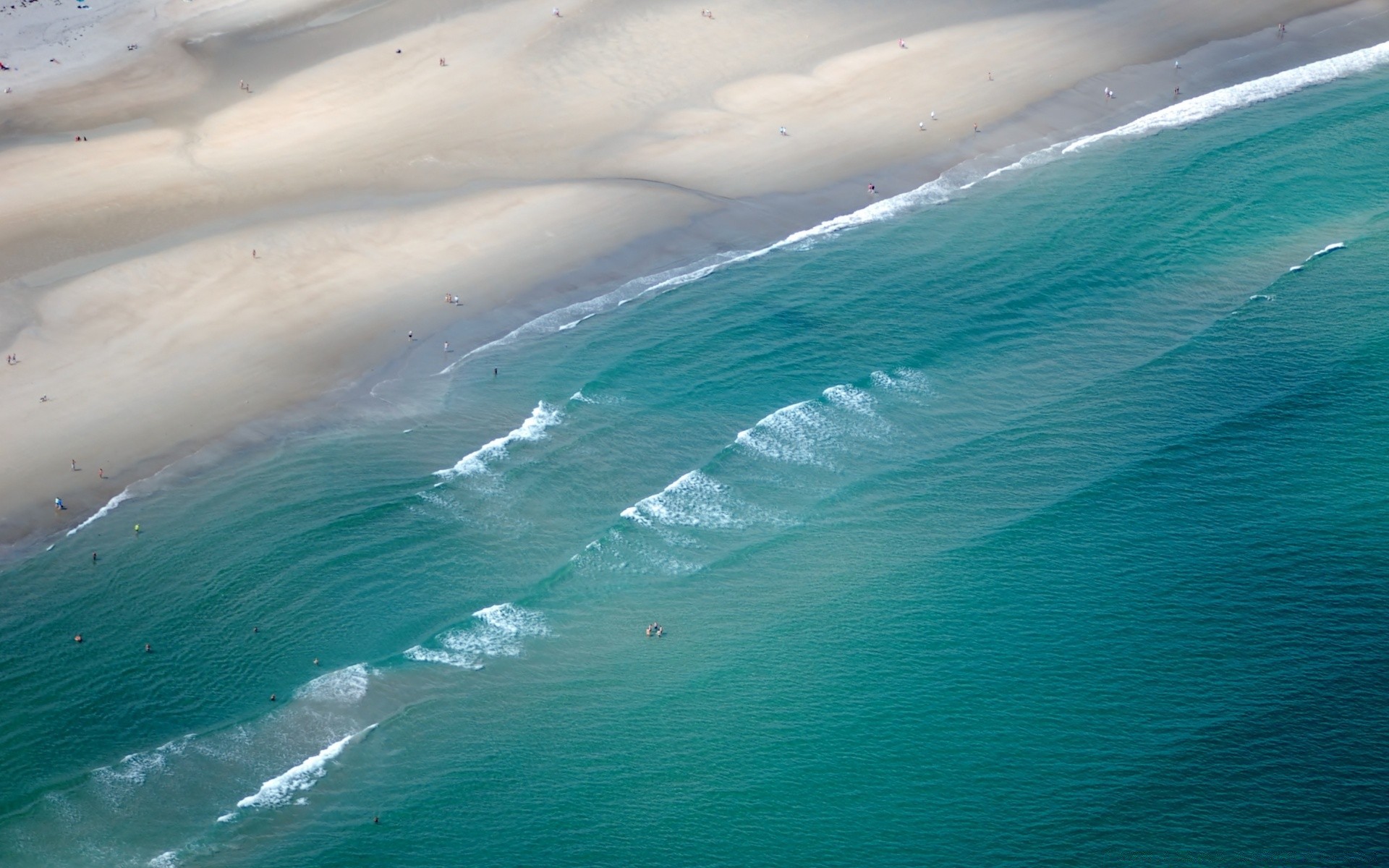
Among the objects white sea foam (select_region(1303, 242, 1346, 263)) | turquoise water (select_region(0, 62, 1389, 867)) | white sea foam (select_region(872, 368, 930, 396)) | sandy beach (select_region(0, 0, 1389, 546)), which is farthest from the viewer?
white sea foam (select_region(1303, 242, 1346, 263))

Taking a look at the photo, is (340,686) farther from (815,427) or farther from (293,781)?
(815,427)

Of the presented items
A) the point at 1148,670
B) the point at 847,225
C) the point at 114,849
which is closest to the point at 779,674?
the point at 1148,670

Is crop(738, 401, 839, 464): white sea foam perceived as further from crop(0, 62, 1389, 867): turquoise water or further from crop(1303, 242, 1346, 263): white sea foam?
crop(1303, 242, 1346, 263): white sea foam

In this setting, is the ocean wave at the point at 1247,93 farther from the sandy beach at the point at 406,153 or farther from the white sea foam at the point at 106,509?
the white sea foam at the point at 106,509

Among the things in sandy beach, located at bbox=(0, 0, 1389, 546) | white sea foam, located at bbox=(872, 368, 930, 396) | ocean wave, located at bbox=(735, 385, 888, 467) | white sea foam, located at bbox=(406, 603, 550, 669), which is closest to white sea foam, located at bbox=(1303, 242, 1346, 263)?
sandy beach, located at bbox=(0, 0, 1389, 546)

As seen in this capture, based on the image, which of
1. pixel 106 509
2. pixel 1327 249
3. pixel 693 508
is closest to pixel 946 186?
pixel 1327 249

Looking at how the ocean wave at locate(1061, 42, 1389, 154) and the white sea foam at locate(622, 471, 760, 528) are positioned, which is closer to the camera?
the white sea foam at locate(622, 471, 760, 528)

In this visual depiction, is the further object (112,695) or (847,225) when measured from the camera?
(847,225)

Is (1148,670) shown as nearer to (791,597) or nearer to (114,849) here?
(791,597)
